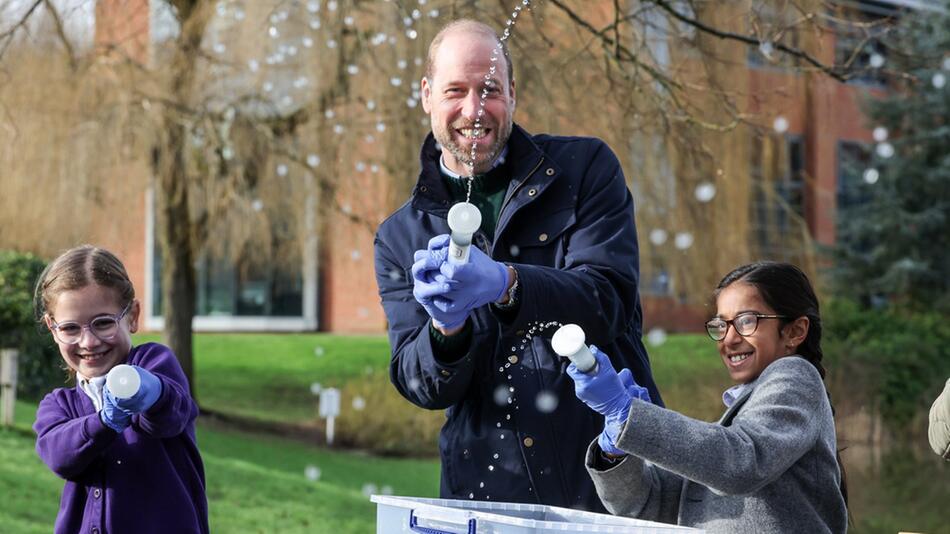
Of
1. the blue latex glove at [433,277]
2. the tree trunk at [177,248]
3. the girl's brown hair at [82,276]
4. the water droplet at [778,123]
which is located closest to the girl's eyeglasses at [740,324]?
the blue latex glove at [433,277]

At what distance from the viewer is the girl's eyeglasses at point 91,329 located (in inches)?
117

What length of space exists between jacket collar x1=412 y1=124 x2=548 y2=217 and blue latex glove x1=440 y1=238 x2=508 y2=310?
40 cm

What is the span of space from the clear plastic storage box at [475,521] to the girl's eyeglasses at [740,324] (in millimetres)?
618

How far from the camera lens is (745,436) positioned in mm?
2135

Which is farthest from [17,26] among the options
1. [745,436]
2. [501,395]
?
[745,436]

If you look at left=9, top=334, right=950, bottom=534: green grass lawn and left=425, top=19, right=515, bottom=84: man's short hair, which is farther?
left=9, top=334, right=950, bottom=534: green grass lawn

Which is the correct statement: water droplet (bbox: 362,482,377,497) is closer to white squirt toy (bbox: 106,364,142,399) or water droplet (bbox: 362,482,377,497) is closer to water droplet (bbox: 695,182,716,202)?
water droplet (bbox: 695,182,716,202)

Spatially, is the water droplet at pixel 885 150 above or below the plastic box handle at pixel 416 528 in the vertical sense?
above

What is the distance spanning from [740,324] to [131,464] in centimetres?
148

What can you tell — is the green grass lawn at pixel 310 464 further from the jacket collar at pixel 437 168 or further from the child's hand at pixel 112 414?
the jacket collar at pixel 437 168

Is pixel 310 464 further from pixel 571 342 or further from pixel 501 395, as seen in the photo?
pixel 571 342

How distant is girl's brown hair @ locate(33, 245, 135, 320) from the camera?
3025 mm

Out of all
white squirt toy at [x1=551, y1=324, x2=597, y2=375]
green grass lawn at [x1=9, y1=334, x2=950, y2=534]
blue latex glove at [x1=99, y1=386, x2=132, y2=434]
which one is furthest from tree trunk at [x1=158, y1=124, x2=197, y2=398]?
white squirt toy at [x1=551, y1=324, x2=597, y2=375]

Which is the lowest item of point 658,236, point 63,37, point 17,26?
point 658,236
